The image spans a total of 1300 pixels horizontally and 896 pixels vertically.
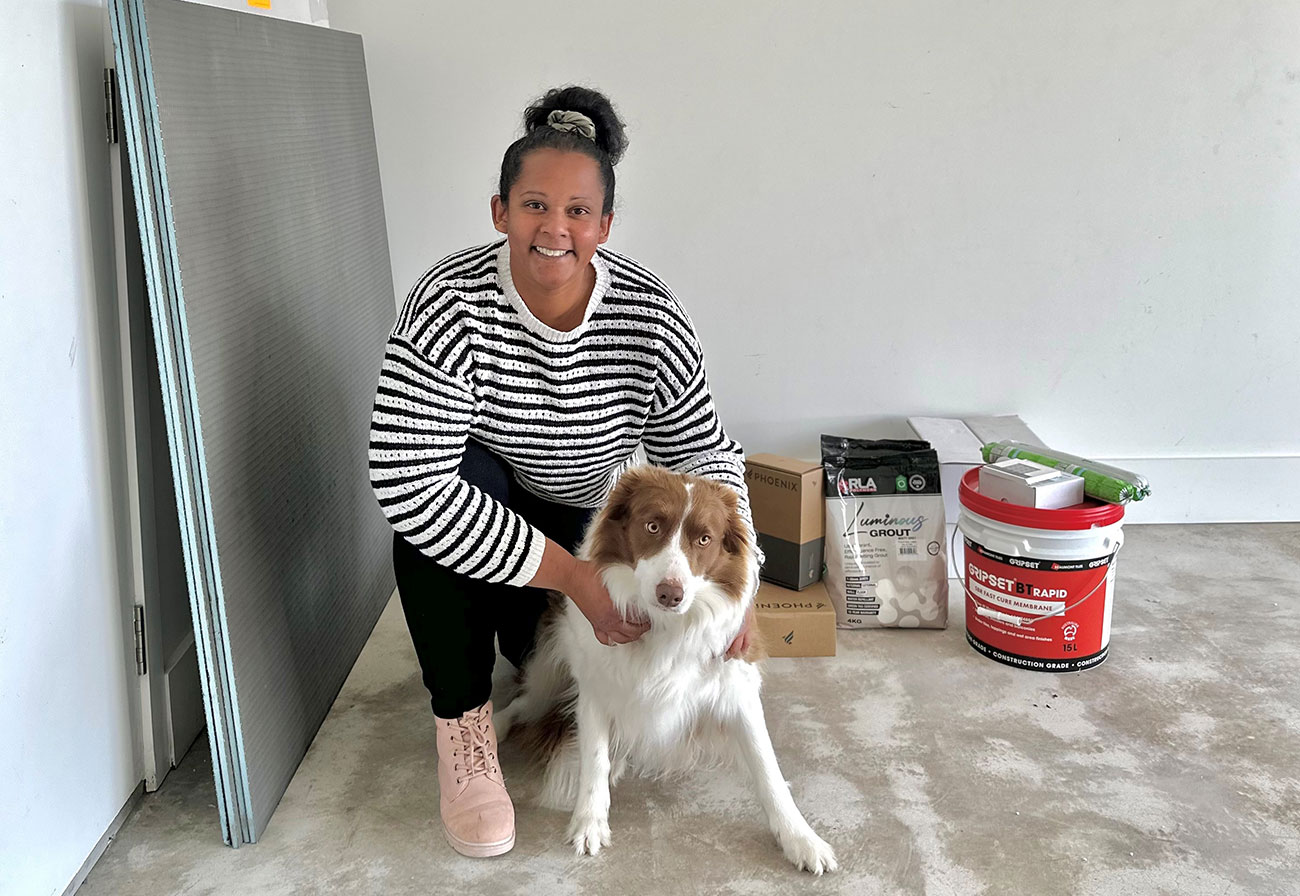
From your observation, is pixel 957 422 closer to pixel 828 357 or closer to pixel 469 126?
pixel 828 357

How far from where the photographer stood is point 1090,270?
2.99 meters

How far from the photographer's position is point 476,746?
1838mm

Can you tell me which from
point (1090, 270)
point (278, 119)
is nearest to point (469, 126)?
point (278, 119)

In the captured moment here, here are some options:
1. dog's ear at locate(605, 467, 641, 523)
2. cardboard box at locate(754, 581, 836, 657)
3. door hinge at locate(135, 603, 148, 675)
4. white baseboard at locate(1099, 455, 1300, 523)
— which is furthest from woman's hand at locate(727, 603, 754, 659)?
white baseboard at locate(1099, 455, 1300, 523)

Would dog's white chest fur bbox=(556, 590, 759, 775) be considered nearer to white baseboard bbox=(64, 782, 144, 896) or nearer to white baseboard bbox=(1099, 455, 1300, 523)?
white baseboard bbox=(64, 782, 144, 896)

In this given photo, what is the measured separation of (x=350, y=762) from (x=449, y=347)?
810 mm

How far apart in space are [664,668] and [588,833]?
0.29 meters

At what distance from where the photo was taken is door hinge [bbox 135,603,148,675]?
174 centimetres

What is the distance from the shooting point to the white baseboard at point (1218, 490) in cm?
312

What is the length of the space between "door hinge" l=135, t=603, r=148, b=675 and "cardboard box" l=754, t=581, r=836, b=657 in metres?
1.23

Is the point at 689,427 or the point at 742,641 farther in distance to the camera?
the point at 689,427

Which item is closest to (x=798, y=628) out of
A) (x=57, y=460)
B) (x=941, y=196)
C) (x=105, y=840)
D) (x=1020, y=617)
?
(x=1020, y=617)

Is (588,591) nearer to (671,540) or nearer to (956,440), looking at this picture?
(671,540)

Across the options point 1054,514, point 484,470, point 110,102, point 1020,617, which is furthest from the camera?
point 1020,617
